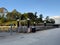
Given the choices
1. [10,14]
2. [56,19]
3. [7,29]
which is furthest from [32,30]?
[56,19]

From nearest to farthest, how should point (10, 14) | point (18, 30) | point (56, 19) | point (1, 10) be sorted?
point (18, 30) → point (10, 14) → point (1, 10) → point (56, 19)

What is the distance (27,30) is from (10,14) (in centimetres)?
3391

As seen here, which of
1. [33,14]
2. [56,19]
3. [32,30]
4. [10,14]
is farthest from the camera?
[56,19]

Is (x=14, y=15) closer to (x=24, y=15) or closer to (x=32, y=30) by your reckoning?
(x=24, y=15)

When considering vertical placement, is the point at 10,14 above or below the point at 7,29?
above

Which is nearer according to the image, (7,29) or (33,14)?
(7,29)

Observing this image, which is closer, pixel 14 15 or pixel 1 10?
pixel 14 15

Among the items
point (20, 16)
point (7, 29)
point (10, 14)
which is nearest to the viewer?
point (7, 29)

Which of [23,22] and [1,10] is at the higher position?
[1,10]

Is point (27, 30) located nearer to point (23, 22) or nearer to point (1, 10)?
point (23, 22)

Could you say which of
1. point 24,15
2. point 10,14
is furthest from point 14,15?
point 24,15

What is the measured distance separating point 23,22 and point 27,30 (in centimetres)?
1643

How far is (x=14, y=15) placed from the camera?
2729 inches

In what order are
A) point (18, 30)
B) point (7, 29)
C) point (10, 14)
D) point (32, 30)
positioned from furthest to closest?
point (10, 14)
point (7, 29)
point (32, 30)
point (18, 30)
